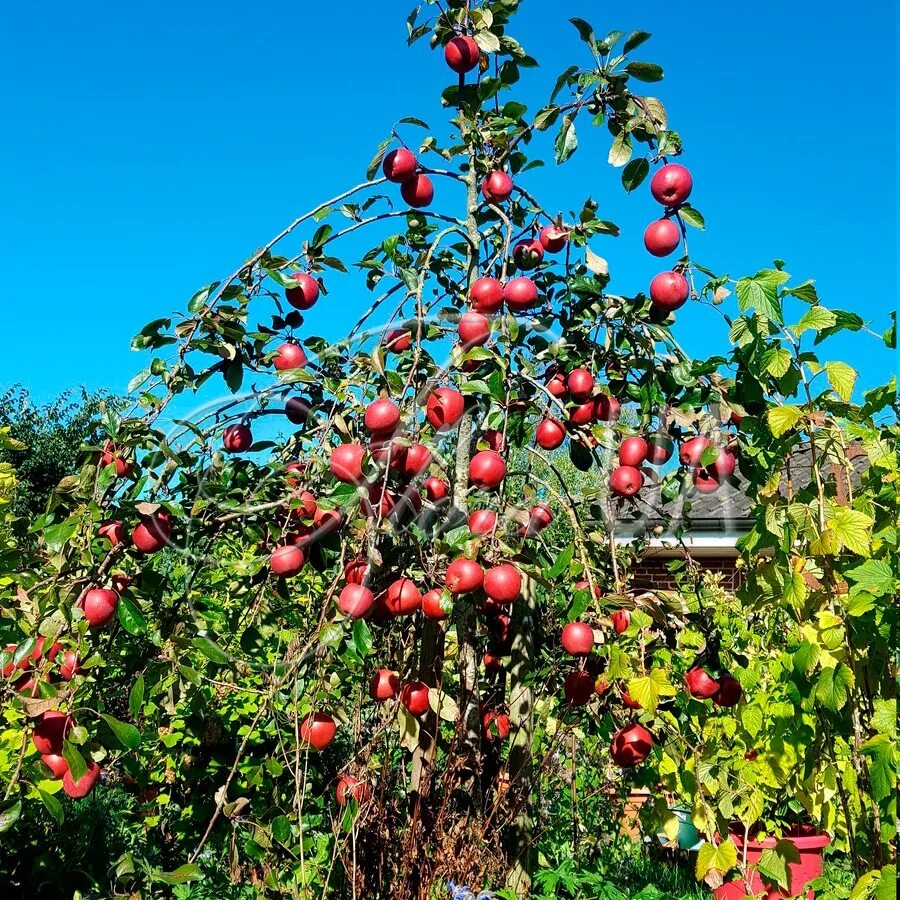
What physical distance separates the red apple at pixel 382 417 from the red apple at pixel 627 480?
557mm

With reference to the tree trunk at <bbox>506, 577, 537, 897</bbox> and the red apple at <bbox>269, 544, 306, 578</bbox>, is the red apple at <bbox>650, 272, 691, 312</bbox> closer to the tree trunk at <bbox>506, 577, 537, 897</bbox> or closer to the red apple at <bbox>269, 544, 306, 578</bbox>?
the tree trunk at <bbox>506, 577, 537, 897</bbox>

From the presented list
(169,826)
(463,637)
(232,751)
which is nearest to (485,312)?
(463,637)

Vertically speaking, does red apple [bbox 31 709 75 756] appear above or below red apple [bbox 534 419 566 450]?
below

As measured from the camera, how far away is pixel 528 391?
236 cm

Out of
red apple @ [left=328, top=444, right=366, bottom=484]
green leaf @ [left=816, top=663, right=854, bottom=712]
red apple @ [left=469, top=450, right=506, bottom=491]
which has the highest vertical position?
red apple @ [left=469, top=450, right=506, bottom=491]

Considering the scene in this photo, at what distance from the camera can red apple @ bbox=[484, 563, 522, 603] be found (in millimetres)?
1711

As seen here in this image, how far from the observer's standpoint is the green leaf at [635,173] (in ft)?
6.17

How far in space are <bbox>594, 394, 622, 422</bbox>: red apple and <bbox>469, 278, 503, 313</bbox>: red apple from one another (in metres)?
0.33

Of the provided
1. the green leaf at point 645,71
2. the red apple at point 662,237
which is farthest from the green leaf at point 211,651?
the green leaf at point 645,71

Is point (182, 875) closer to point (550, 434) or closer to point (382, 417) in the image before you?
point (382, 417)

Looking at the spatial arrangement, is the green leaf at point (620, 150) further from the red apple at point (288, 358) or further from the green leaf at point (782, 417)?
the red apple at point (288, 358)

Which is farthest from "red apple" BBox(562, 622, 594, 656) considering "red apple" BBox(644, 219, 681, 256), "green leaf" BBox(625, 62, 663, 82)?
"green leaf" BBox(625, 62, 663, 82)

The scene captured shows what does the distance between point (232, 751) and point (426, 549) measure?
1.77 metres

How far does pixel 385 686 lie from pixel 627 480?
715 mm
